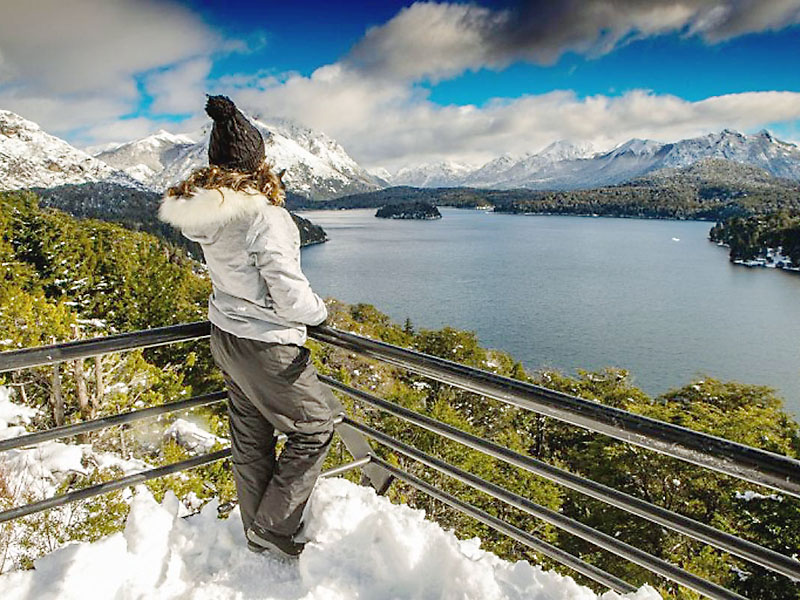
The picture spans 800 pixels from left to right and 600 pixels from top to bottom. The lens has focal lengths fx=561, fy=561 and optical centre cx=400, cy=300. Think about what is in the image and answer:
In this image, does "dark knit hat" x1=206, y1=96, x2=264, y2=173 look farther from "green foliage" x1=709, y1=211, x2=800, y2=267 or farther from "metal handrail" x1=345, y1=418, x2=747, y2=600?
"green foliage" x1=709, y1=211, x2=800, y2=267

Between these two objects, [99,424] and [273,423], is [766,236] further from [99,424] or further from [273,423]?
[99,424]

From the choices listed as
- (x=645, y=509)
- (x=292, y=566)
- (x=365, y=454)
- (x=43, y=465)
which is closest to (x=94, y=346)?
(x=292, y=566)

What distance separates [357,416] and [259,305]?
79.1 feet

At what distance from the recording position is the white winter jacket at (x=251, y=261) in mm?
1963

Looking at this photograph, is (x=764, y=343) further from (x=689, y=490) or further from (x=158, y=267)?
(x=158, y=267)

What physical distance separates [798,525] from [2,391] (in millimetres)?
21886

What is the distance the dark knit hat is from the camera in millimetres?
2082

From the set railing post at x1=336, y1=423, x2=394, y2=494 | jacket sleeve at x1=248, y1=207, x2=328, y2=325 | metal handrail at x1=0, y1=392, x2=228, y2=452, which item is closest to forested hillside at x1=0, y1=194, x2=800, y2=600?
railing post at x1=336, y1=423, x2=394, y2=494

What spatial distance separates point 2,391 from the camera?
11.9m

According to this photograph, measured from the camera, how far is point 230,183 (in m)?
2.01

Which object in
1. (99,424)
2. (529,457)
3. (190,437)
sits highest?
(99,424)

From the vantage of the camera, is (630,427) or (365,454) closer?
(630,427)

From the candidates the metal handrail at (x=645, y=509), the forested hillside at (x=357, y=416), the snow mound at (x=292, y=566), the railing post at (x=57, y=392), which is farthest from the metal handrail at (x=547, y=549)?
the forested hillside at (x=357, y=416)

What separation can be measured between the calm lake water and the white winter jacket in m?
40.3
